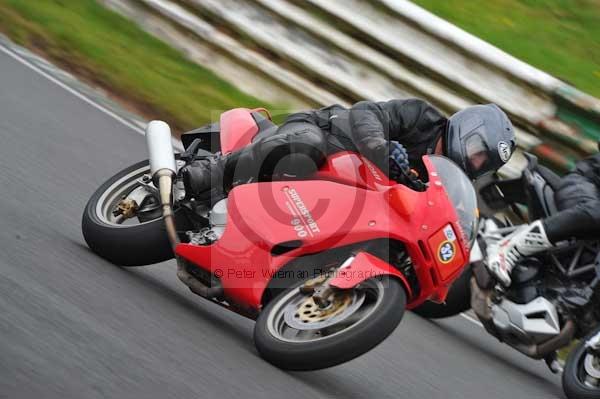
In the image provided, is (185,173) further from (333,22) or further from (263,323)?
(333,22)

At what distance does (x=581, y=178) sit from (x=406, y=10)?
2.40 m

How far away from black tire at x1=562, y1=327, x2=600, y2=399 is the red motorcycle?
1520 mm

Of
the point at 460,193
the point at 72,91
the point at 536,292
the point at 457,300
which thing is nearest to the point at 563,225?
the point at 536,292

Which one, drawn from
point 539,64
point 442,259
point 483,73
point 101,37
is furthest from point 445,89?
point 442,259

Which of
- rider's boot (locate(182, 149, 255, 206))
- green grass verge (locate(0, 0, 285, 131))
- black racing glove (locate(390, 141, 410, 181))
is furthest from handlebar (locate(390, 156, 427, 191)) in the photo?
green grass verge (locate(0, 0, 285, 131))

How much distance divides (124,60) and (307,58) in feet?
5.32

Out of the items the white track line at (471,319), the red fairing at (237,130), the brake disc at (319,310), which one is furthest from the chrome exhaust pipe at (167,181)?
the white track line at (471,319)

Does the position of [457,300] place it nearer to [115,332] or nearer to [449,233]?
[449,233]

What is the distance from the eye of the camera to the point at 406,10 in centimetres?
828

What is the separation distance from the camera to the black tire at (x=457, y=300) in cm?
658

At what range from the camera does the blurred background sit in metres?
7.89

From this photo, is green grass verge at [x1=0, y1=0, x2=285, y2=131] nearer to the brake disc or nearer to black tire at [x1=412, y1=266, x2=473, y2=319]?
black tire at [x1=412, y1=266, x2=473, y2=319]

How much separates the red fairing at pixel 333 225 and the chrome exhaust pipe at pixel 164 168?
10.3 inches

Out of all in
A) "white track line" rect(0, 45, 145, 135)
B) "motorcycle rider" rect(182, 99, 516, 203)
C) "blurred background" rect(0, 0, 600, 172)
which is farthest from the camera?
"white track line" rect(0, 45, 145, 135)
